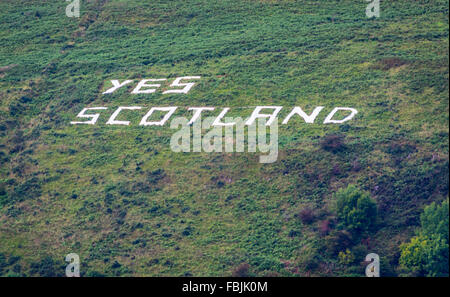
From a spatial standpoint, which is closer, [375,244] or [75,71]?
[375,244]

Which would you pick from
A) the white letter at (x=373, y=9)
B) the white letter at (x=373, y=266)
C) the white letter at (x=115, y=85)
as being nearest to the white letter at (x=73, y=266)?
the white letter at (x=373, y=266)

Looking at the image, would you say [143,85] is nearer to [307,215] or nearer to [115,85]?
[115,85]

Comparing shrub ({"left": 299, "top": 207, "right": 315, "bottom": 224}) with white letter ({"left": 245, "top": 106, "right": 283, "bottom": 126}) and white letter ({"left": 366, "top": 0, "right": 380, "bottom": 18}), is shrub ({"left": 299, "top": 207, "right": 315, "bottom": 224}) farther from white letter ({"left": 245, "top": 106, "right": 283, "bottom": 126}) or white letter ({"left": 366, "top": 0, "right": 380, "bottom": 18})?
white letter ({"left": 366, "top": 0, "right": 380, "bottom": 18})

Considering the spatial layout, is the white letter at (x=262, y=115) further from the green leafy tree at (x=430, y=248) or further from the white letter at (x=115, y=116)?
the green leafy tree at (x=430, y=248)

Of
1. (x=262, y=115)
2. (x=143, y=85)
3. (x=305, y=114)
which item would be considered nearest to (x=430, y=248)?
(x=305, y=114)
